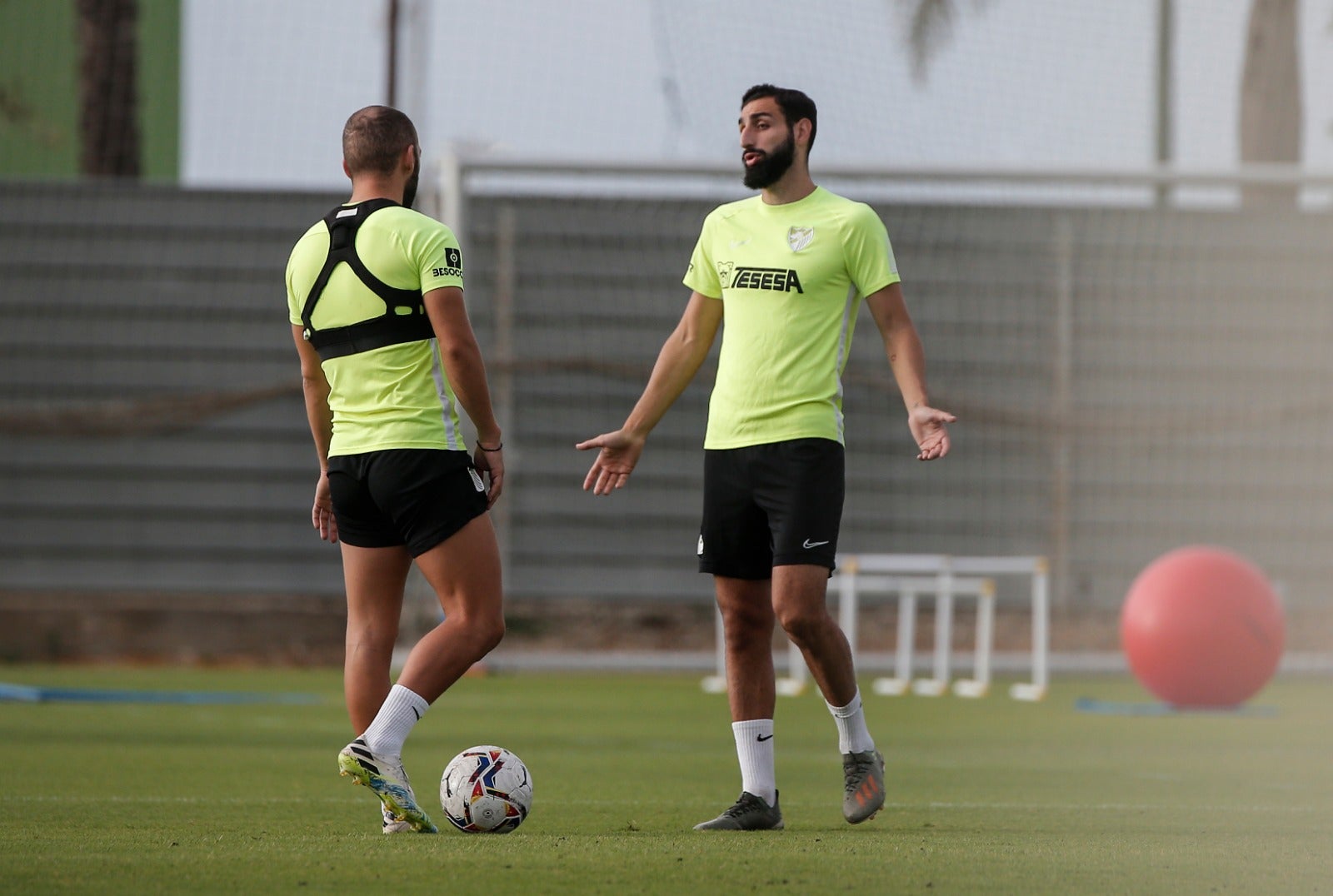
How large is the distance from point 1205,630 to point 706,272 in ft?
18.7

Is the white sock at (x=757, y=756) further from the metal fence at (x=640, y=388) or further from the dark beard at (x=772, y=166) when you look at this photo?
the metal fence at (x=640, y=388)

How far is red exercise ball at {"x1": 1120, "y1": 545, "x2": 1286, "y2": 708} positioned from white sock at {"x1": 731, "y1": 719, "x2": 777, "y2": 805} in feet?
18.3

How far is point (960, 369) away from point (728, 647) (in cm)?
1020

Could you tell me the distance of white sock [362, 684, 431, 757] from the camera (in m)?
4.72

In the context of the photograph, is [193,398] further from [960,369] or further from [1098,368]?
[1098,368]

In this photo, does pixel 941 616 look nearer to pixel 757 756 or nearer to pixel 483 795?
pixel 757 756

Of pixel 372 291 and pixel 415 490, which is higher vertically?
pixel 372 291

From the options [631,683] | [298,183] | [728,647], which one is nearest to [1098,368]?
[631,683]

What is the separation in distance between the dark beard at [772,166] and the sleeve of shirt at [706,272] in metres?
0.23

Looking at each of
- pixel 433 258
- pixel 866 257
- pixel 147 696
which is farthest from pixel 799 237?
pixel 147 696

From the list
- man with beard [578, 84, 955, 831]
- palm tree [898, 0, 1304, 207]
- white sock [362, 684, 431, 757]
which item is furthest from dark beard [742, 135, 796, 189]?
palm tree [898, 0, 1304, 207]

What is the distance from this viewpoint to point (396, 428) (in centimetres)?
486

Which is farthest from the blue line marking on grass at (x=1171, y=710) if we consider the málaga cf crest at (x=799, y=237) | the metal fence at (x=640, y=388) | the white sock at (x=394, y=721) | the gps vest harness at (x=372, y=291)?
the gps vest harness at (x=372, y=291)

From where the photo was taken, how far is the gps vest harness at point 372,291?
4.86 meters
